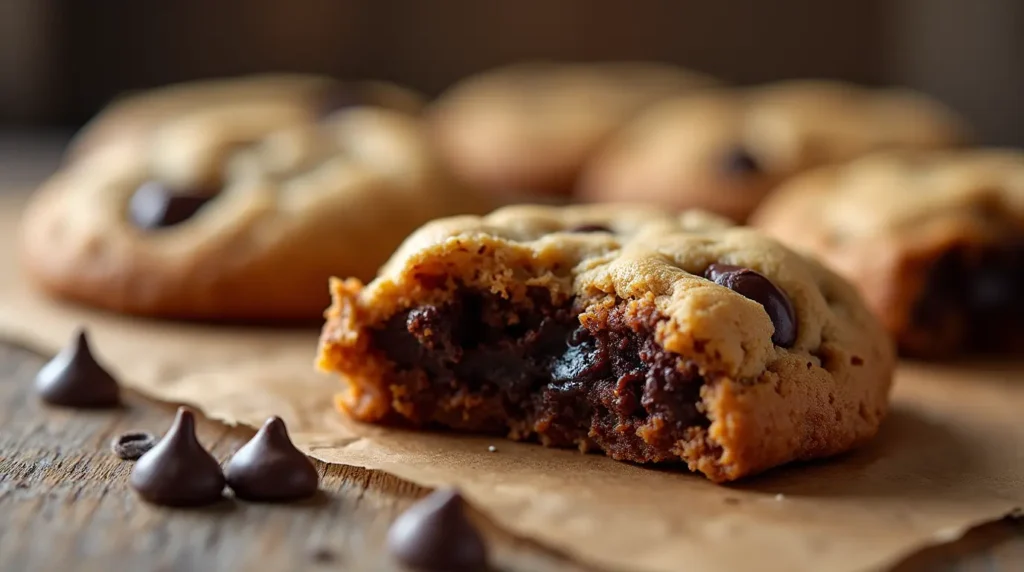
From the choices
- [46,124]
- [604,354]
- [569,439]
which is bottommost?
[46,124]

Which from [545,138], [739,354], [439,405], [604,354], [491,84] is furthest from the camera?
[491,84]

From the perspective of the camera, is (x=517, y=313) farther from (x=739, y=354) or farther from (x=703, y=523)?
(x=703, y=523)

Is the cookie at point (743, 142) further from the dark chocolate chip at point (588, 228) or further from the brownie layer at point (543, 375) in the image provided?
the brownie layer at point (543, 375)

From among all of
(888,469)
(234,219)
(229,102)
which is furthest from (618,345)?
(229,102)

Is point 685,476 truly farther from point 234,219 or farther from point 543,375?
point 234,219

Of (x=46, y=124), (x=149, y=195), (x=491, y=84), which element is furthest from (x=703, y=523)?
(x=46, y=124)

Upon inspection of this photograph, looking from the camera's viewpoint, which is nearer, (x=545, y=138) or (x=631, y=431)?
(x=631, y=431)

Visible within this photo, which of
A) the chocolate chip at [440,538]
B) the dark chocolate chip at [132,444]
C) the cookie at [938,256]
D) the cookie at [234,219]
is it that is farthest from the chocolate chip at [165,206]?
the chocolate chip at [440,538]

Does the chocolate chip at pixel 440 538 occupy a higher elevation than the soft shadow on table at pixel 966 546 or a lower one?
higher
